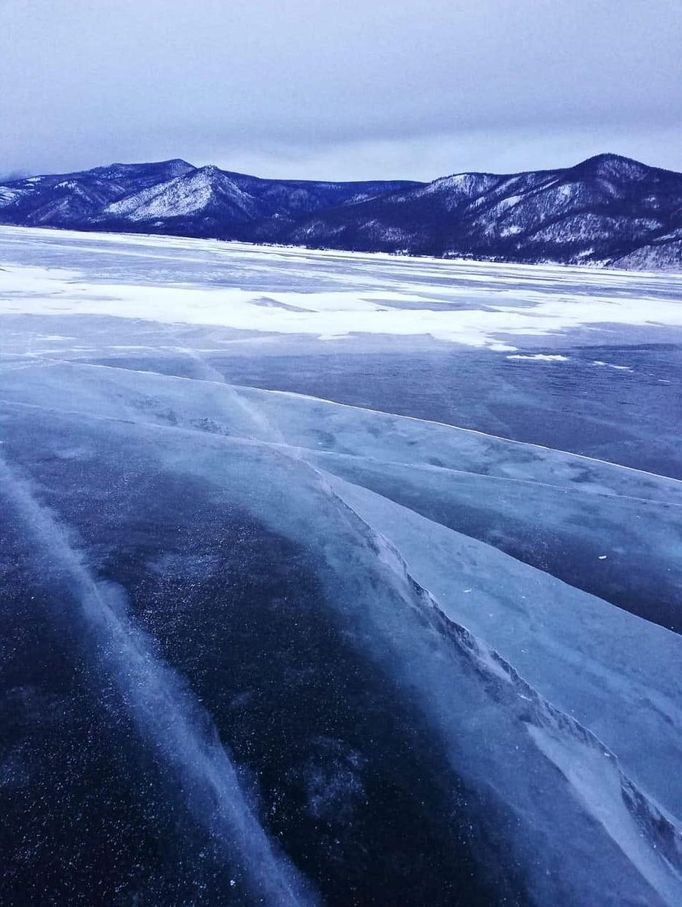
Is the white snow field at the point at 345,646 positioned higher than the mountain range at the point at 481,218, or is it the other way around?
the mountain range at the point at 481,218

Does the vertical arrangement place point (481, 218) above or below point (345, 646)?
above

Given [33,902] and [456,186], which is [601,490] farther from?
[456,186]

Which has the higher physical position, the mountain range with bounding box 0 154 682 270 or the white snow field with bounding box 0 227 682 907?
the mountain range with bounding box 0 154 682 270

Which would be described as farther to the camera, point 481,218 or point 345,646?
point 481,218

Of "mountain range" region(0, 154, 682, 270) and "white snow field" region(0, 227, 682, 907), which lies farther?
"mountain range" region(0, 154, 682, 270)

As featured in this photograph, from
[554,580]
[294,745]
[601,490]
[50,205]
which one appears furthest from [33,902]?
[50,205]
